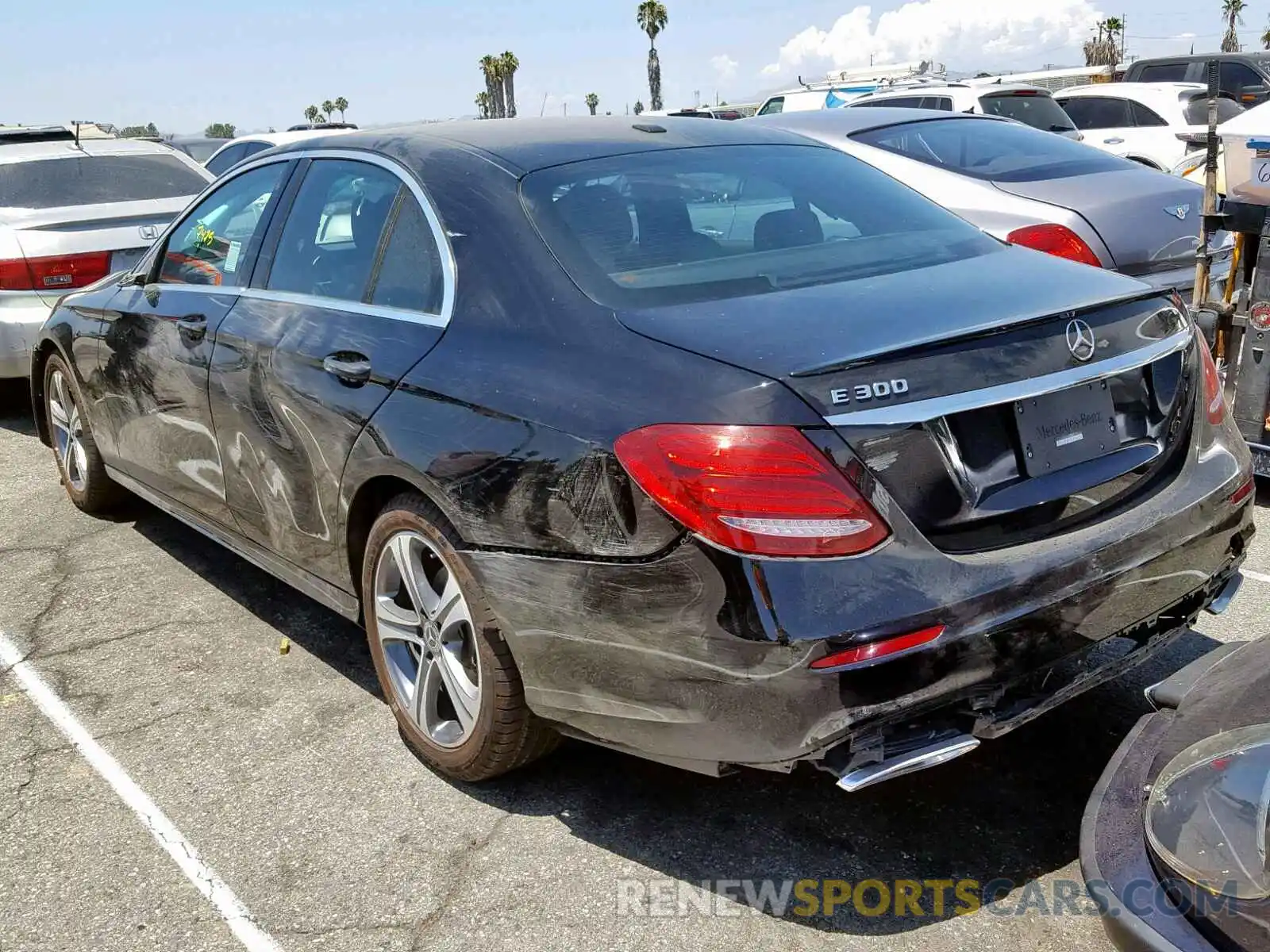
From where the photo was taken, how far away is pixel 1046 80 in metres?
30.1

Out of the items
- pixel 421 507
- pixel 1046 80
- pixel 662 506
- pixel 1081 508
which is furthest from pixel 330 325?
pixel 1046 80

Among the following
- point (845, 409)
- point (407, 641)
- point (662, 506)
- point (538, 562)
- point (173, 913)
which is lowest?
point (173, 913)

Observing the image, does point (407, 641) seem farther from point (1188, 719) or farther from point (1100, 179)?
point (1100, 179)

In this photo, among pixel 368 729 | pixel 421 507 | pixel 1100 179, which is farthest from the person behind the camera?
pixel 1100 179

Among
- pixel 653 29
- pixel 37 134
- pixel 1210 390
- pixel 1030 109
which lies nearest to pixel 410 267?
pixel 1210 390

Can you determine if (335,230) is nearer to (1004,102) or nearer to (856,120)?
(856,120)

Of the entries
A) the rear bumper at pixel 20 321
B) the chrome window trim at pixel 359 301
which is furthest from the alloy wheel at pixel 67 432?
the chrome window trim at pixel 359 301

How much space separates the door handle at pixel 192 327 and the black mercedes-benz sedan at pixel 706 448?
18 centimetres

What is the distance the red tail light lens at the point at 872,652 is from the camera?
2346 mm

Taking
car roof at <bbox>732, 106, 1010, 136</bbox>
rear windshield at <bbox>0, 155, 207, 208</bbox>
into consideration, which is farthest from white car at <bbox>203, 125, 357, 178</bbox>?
car roof at <bbox>732, 106, 1010, 136</bbox>

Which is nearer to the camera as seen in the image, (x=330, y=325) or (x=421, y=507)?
(x=421, y=507)

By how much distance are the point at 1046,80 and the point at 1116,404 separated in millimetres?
30323

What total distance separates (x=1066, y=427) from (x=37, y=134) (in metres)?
8.91

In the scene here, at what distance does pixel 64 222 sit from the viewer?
22.8 feet
